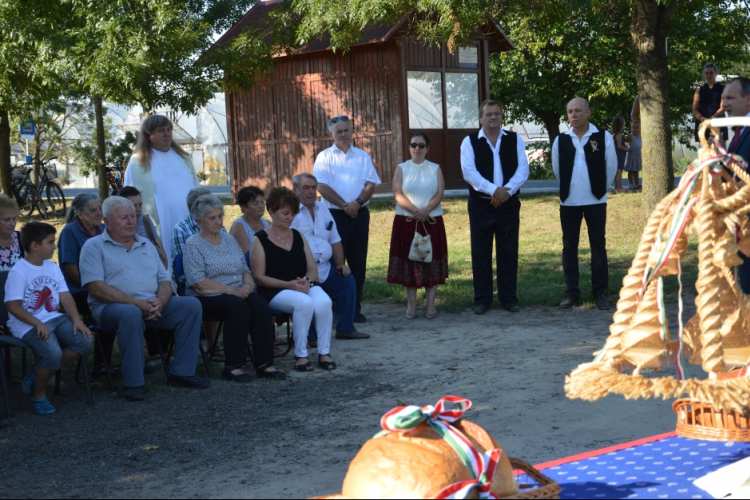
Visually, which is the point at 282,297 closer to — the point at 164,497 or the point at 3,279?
the point at 3,279

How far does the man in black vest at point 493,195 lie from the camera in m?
8.85

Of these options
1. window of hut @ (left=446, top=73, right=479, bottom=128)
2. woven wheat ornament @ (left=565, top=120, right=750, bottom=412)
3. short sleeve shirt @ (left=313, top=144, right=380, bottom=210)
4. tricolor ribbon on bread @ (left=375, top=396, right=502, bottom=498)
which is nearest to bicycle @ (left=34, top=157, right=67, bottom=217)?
window of hut @ (left=446, top=73, right=479, bottom=128)

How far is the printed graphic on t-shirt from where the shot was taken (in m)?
5.69

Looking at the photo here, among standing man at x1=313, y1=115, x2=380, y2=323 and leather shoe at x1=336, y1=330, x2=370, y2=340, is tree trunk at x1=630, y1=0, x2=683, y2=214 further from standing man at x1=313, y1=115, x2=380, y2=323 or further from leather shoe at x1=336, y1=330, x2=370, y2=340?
leather shoe at x1=336, y1=330, x2=370, y2=340

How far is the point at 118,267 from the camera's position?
20.5 ft

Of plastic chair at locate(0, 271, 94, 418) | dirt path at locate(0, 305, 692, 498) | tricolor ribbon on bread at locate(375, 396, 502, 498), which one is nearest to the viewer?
tricolor ribbon on bread at locate(375, 396, 502, 498)

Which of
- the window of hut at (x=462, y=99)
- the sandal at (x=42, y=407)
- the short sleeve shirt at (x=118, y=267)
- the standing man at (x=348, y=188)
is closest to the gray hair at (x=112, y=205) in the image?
the short sleeve shirt at (x=118, y=267)

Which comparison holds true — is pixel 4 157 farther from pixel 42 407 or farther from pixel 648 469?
pixel 648 469

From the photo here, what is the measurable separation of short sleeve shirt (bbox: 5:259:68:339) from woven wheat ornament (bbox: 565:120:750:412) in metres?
4.15

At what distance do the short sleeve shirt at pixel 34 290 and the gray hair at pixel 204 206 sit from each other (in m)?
1.24

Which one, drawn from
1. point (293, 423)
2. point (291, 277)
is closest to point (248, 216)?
point (291, 277)

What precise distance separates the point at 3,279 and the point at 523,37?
2431 centimetres

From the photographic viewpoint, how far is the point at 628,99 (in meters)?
27.9

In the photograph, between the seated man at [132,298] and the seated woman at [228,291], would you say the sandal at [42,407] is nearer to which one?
Result: the seated man at [132,298]
